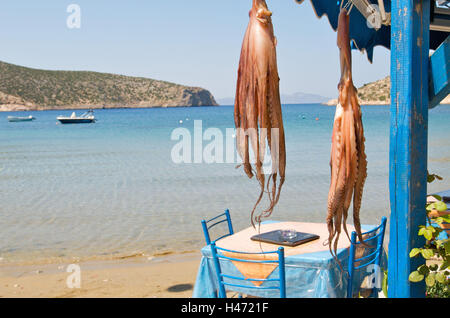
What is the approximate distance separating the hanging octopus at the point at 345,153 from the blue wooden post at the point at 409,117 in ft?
3.91

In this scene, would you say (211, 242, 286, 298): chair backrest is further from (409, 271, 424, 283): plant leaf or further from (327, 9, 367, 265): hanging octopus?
(327, 9, 367, 265): hanging octopus

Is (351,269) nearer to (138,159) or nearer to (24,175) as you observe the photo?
(24,175)

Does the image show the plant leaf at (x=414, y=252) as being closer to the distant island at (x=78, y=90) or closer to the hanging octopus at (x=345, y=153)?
the hanging octopus at (x=345, y=153)

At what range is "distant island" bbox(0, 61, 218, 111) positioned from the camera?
104188 mm

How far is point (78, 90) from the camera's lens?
379ft

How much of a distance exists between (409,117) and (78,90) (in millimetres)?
120358

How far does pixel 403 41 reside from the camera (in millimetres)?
2223

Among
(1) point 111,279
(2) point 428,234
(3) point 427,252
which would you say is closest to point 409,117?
(2) point 428,234

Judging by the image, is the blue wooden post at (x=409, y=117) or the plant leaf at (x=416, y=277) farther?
the plant leaf at (x=416, y=277)

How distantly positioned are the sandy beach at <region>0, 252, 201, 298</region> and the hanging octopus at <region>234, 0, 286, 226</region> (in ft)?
15.6

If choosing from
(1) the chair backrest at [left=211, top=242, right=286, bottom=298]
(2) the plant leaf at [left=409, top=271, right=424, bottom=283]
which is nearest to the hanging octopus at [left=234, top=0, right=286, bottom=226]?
(2) the plant leaf at [left=409, top=271, right=424, bottom=283]

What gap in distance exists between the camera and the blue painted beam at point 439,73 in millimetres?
2217

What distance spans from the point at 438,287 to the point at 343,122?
8.58ft

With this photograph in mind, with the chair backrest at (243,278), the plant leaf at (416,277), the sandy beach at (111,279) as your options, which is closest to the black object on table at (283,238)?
the chair backrest at (243,278)
